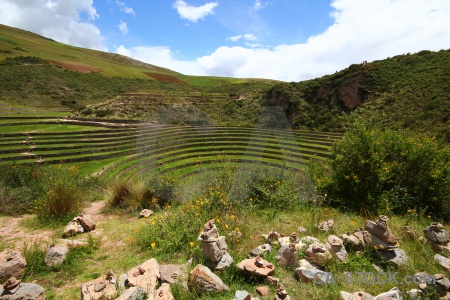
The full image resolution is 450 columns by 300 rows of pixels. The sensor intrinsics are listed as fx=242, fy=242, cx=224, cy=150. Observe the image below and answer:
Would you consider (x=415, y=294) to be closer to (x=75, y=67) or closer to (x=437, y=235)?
(x=437, y=235)

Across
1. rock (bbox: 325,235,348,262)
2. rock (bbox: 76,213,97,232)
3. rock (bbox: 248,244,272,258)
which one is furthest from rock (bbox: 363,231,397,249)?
rock (bbox: 76,213,97,232)

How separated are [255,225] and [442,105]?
31.8 m

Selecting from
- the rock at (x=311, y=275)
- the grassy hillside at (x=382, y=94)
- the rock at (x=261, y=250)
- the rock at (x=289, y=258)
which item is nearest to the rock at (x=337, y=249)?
the rock at (x=311, y=275)

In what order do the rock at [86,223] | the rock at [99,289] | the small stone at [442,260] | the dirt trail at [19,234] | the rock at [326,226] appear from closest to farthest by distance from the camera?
1. the rock at [99,289]
2. the small stone at [442,260]
3. the dirt trail at [19,234]
4. the rock at [326,226]
5. the rock at [86,223]

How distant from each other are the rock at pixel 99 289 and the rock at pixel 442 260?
13.7ft

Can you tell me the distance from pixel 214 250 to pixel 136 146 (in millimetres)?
22589

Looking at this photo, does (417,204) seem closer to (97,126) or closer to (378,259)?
(378,259)

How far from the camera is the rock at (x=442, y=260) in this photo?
10.3 ft

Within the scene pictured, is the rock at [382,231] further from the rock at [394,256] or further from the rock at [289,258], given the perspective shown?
the rock at [289,258]

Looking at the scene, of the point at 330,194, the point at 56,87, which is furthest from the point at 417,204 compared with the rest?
the point at 56,87

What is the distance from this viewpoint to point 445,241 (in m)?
3.60

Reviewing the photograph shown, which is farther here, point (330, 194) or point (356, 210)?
point (330, 194)

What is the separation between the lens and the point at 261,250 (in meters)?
3.66

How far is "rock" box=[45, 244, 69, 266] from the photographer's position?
11.7 feet
